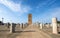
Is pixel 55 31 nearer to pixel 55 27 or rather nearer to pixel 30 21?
pixel 55 27

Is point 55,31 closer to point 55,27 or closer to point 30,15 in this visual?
point 55,27

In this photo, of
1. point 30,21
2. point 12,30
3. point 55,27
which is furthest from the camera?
point 30,21

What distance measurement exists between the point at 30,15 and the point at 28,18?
3972 millimetres

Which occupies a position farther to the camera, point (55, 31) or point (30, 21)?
point (30, 21)

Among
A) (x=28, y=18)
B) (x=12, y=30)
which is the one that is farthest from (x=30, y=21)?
(x=12, y=30)

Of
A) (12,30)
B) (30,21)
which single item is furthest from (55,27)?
(30,21)

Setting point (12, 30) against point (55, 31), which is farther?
point (12, 30)

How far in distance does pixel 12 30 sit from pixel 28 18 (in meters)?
96.7

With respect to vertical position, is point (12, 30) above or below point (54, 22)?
below

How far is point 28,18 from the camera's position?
120562 mm

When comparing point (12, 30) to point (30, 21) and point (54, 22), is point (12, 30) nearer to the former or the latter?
point (54, 22)

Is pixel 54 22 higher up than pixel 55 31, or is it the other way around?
pixel 54 22

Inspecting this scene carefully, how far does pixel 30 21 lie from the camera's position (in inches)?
4724

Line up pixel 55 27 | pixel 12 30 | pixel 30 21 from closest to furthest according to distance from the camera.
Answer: pixel 55 27 → pixel 12 30 → pixel 30 21
